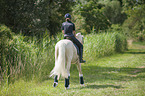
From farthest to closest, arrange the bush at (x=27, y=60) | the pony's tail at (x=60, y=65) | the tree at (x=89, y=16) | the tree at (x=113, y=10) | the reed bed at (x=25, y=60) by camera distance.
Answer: the tree at (x=113, y=10) < the tree at (x=89, y=16) < the bush at (x=27, y=60) < the reed bed at (x=25, y=60) < the pony's tail at (x=60, y=65)

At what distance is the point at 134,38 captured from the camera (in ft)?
140

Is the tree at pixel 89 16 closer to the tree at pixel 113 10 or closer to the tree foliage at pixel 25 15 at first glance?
the tree foliage at pixel 25 15

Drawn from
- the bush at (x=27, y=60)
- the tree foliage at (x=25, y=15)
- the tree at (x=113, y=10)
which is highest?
the tree at (x=113, y=10)

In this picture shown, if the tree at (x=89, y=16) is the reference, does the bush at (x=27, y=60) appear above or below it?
below

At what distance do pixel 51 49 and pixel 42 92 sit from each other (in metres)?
3.82

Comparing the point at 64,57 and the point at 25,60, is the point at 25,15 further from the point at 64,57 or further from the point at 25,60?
the point at 64,57

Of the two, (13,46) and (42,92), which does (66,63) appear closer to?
(42,92)

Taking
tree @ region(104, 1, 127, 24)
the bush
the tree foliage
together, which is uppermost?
tree @ region(104, 1, 127, 24)

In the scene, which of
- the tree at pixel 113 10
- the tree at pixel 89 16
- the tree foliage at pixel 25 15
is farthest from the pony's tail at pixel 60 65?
the tree at pixel 113 10

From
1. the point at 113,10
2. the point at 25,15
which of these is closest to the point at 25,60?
the point at 25,15

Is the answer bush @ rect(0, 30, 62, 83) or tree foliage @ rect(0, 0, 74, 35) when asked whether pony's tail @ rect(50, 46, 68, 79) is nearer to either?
bush @ rect(0, 30, 62, 83)

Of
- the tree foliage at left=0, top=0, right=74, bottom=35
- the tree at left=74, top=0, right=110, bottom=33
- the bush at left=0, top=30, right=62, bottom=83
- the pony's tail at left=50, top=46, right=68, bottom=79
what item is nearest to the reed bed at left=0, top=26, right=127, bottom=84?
the bush at left=0, top=30, right=62, bottom=83

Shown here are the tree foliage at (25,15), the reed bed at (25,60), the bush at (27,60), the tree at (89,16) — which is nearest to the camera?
the reed bed at (25,60)

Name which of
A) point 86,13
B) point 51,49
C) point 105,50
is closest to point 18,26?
point 51,49
